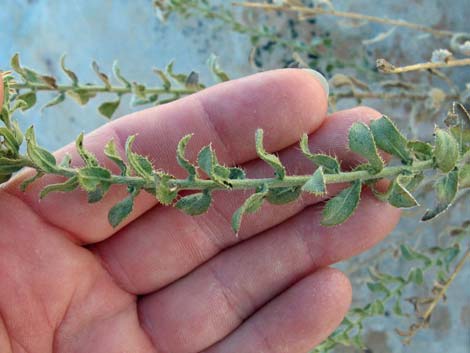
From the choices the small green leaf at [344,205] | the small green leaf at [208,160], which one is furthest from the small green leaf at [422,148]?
the small green leaf at [208,160]

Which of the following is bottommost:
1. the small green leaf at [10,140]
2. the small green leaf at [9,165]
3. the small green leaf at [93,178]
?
the small green leaf at [93,178]

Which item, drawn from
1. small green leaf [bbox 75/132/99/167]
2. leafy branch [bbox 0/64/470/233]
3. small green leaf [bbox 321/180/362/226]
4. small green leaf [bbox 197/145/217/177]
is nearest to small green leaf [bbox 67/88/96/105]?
leafy branch [bbox 0/64/470/233]

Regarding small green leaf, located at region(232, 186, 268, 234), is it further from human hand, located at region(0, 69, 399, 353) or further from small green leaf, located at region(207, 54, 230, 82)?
small green leaf, located at region(207, 54, 230, 82)

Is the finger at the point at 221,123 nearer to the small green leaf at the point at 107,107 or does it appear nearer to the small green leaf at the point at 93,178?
the small green leaf at the point at 107,107

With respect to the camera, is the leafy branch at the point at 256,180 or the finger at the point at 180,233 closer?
the leafy branch at the point at 256,180

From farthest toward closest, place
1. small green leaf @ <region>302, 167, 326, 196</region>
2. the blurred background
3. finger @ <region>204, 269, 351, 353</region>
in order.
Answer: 1. the blurred background
2. finger @ <region>204, 269, 351, 353</region>
3. small green leaf @ <region>302, 167, 326, 196</region>

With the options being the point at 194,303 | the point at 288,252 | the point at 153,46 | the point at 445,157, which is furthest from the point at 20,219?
the point at 153,46

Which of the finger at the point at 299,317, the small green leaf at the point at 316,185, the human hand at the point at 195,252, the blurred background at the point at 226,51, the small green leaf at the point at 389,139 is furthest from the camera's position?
the blurred background at the point at 226,51
